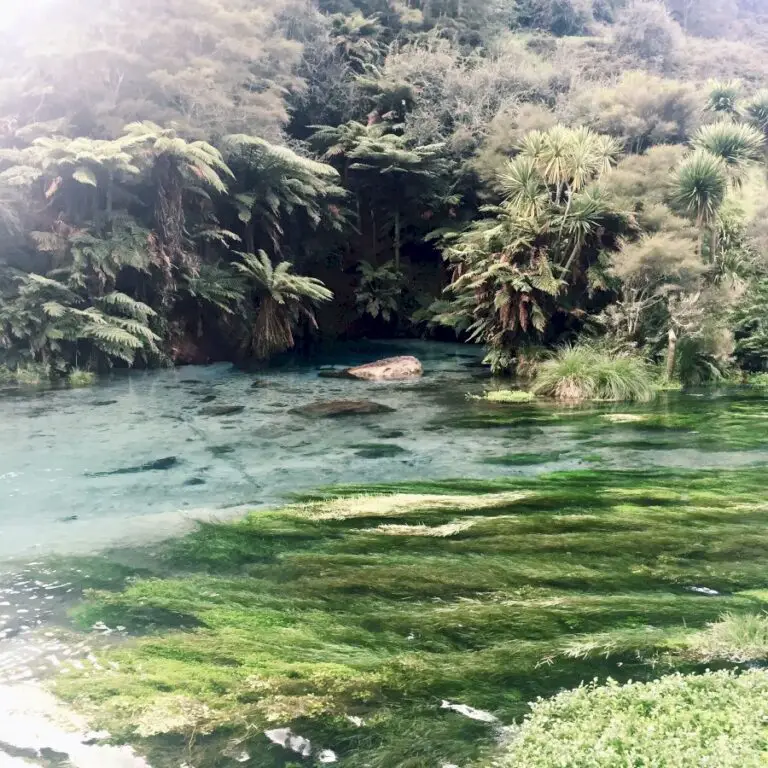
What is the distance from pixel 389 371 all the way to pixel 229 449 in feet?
18.3

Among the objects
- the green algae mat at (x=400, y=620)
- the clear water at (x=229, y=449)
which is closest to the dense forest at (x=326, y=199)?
the clear water at (x=229, y=449)

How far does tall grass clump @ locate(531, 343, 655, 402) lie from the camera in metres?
10.1

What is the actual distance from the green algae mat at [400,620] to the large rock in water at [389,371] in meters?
7.49

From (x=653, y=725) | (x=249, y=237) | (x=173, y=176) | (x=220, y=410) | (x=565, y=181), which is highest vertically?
(x=173, y=176)

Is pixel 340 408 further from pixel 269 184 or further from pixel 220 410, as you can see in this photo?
pixel 269 184

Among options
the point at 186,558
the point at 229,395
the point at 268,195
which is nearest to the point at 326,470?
the point at 186,558

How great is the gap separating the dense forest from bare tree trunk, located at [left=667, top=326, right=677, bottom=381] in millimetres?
38

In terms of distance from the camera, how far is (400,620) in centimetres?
291

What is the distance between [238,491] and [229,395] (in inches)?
206

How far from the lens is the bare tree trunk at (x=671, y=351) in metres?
10.8

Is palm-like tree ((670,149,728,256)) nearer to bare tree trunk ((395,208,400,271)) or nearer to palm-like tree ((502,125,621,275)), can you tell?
palm-like tree ((502,125,621,275))

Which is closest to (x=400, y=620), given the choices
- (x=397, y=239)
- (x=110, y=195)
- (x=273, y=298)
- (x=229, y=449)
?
(x=229, y=449)

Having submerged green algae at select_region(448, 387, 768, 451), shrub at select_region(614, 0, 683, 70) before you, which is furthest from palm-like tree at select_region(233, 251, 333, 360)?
shrub at select_region(614, 0, 683, 70)

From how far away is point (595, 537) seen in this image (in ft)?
12.7
